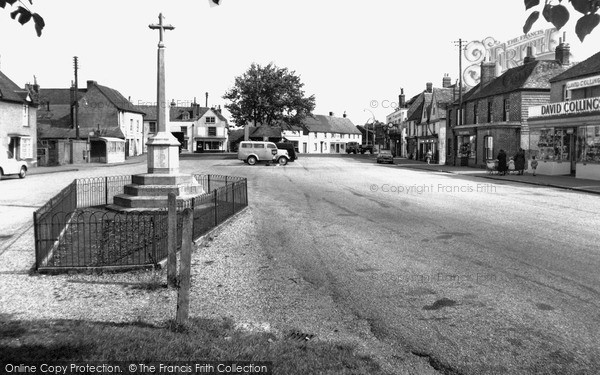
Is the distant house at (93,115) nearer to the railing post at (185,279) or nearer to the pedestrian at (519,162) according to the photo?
the pedestrian at (519,162)

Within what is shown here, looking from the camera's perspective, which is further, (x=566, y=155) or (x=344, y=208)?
(x=566, y=155)

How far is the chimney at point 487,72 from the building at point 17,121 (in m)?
41.1

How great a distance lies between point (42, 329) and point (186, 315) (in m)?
1.48

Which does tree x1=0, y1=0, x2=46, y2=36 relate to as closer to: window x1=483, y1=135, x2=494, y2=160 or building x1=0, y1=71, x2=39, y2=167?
building x1=0, y1=71, x2=39, y2=167

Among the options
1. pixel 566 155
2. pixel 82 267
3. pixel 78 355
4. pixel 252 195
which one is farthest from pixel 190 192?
pixel 566 155

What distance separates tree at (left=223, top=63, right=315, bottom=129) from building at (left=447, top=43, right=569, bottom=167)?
32.0 meters

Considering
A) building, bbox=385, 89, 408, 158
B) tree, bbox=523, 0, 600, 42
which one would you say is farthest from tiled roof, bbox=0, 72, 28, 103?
building, bbox=385, 89, 408, 158

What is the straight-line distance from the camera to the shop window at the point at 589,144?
1133 inches

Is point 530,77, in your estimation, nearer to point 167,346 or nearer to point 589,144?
point 589,144

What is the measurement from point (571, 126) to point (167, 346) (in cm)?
3274

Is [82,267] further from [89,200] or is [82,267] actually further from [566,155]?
[566,155]

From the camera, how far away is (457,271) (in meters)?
8.27

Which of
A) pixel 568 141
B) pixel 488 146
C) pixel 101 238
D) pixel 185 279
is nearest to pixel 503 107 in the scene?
pixel 488 146

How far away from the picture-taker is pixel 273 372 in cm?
443
